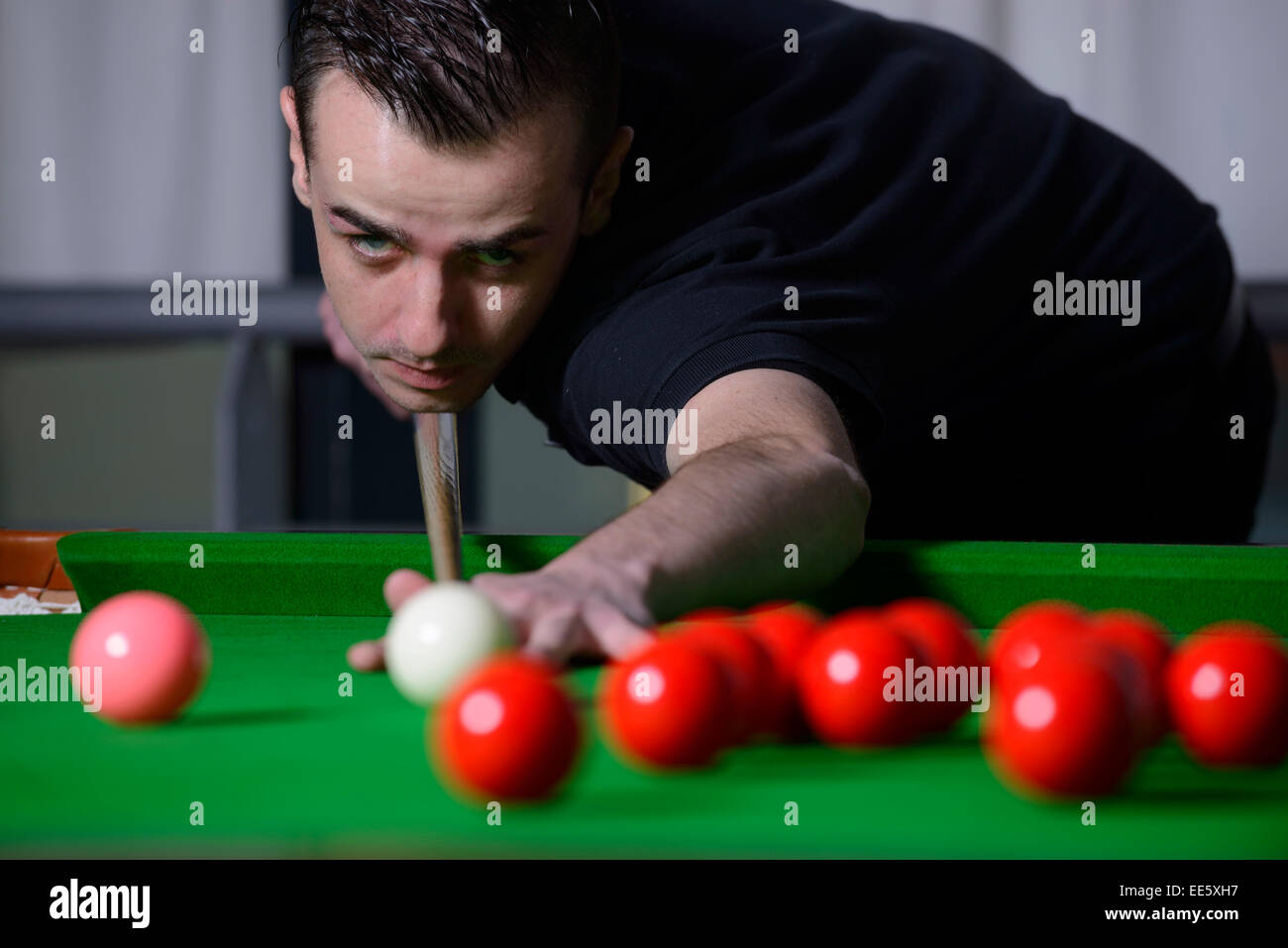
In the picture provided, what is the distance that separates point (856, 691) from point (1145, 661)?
1.01 ft

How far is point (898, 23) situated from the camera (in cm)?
291

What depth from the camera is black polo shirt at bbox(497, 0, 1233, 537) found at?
7.00ft

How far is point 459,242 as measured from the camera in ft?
6.63

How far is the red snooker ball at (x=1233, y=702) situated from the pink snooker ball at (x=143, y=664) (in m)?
0.91

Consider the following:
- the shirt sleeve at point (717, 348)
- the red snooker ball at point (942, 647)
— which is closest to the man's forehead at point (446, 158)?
the shirt sleeve at point (717, 348)

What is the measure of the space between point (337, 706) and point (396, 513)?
4426 mm

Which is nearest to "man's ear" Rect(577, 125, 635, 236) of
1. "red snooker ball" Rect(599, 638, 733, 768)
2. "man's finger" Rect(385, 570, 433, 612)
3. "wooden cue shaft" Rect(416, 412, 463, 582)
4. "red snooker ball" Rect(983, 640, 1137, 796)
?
"wooden cue shaft" Rect(416, 412, 463, 582)

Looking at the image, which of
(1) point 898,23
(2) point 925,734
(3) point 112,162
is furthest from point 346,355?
(3) point 112,162

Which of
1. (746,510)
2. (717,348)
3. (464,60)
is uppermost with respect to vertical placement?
(464,60)

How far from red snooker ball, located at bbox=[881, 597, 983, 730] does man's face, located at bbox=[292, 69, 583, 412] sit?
0.94 m

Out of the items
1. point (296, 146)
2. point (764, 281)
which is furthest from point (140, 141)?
point (764, 281)

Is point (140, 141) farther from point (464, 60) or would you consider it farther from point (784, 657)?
point (784, 657)

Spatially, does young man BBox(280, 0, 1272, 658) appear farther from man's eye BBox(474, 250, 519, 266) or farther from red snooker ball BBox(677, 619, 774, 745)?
red snooker ball BBox(677, 619, 774, 745)

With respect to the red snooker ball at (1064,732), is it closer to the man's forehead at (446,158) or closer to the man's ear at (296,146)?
the man's forehead at (446,158)
